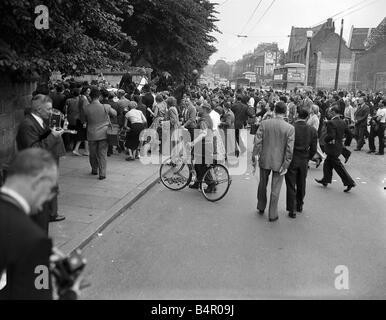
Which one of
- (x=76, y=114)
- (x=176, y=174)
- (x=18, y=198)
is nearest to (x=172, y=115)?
(x=76, y=114)

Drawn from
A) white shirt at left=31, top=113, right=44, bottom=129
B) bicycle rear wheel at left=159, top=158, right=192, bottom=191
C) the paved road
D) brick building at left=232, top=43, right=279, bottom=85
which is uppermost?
brick building at left=232, top=43, right=279, bottom=85

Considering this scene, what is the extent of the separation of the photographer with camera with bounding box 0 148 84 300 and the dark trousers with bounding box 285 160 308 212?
535 centimetres

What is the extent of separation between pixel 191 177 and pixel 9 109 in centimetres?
390

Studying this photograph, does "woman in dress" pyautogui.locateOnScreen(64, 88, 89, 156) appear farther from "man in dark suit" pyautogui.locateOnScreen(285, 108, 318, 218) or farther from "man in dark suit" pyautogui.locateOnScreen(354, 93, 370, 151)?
"man in dark suit" pyautogui.locateOnScreen(354, 93, 370, 151)

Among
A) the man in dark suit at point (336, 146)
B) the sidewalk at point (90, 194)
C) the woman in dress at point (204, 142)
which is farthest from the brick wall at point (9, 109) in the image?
the man in dark suit at point (336, 146)

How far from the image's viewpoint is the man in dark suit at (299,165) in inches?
284

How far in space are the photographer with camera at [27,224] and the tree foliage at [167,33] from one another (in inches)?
695

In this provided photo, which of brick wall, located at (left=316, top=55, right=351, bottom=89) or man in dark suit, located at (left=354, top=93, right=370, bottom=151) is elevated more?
brick wall, located at (left=316, top=55, right=351, bottom=89)

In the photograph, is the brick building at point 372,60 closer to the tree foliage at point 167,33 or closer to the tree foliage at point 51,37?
the tree foliage at point 167,33

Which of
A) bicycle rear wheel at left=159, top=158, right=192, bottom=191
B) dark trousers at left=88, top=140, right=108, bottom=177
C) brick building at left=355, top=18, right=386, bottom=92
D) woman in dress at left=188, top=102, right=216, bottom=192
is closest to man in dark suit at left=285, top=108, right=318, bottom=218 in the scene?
woman in dress at left=188, top=102, right=216, bottom=192

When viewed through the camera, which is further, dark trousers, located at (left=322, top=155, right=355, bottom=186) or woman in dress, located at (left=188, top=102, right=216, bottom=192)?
dark trousers, located at (left=322, top=155, right=355, bottom=186)

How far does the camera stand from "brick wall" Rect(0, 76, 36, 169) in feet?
29.0
